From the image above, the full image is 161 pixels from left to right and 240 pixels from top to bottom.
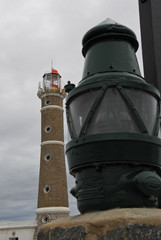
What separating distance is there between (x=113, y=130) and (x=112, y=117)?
3.9 inches

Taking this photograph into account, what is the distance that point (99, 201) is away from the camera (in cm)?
180

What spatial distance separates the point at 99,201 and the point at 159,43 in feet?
7.53

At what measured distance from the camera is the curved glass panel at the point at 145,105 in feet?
6.52

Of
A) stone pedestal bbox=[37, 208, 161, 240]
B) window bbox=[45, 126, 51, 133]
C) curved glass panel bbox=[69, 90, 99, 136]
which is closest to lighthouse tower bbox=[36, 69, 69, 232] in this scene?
window bbox=[45, 126, 51, 133]

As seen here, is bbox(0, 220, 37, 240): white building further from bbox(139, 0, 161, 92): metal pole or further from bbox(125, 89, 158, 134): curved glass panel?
bbox(125, 89, 158, 134): curved glass panel

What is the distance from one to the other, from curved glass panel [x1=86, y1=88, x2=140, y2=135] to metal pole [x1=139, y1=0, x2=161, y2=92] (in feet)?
4.52

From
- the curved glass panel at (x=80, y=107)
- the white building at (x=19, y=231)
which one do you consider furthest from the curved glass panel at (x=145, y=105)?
the white building at (x=19, y=231)

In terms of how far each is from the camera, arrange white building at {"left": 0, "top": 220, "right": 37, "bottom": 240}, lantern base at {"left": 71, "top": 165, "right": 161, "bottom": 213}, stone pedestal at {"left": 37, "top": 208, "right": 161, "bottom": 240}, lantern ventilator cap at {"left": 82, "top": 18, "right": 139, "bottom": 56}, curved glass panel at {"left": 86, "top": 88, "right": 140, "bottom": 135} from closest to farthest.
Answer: stone pedestal at {"left": 37, "top": 208, "right": 161, "bottom": 240} < lantern base at {"left": 71, "top": 165, "right": 161, "bottom": 213} < curved glass panel at {"left": 86, "top": 88, "right": 140, "bottom": 135} < lantern ventilator cap at {"left": 82, "top": 18, "right": 139, "bottom": 56} < white building at {"left": 0, "top": 220, "right": 37, "bottom": 240}

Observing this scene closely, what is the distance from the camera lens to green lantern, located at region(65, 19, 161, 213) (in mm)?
1794

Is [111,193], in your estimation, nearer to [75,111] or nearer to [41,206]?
[75,111]

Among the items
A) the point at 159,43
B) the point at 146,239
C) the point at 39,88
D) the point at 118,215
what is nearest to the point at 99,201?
the point at 118,215

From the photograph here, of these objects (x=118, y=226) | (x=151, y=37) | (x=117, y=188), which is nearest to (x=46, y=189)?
(x=151, y=37)

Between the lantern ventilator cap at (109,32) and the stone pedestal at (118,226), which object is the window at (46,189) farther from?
the stone pedestal at (118,226)

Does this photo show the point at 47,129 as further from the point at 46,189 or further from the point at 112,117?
the point at 112,117
